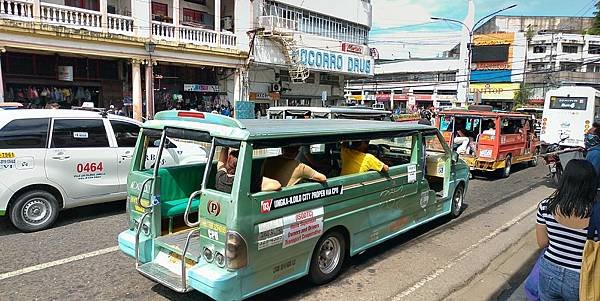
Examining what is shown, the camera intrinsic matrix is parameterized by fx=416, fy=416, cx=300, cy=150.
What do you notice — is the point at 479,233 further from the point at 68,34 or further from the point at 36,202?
the point at 68,34

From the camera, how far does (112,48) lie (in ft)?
54.0

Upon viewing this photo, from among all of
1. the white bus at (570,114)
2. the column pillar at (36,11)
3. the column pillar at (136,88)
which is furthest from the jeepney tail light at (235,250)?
the column pillar at (136,88)

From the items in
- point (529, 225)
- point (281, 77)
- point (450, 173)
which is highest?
point (281, 77)

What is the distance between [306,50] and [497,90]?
163 ft

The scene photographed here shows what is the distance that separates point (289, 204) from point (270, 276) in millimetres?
692

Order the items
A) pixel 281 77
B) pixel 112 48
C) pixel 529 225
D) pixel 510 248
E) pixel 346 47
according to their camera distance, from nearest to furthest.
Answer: pixel 510 248, pixel 529 225, pixel 112 48, pixel 281 77, pixel 346 47

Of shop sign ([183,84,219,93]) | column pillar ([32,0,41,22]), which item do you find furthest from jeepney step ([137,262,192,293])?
shop sign ([183,84,219,93])

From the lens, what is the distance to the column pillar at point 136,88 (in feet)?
56.6

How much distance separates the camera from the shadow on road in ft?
21.7

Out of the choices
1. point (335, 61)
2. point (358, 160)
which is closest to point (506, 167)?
point (358, 160)

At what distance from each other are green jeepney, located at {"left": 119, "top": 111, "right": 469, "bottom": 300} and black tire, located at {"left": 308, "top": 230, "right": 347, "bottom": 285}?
1 centimetres

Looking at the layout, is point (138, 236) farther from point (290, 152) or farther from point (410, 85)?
point (410, 85)

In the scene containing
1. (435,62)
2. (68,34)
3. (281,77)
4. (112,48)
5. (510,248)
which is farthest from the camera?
(435,62)

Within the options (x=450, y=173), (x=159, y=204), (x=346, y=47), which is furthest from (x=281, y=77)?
(x=159, y=204)
